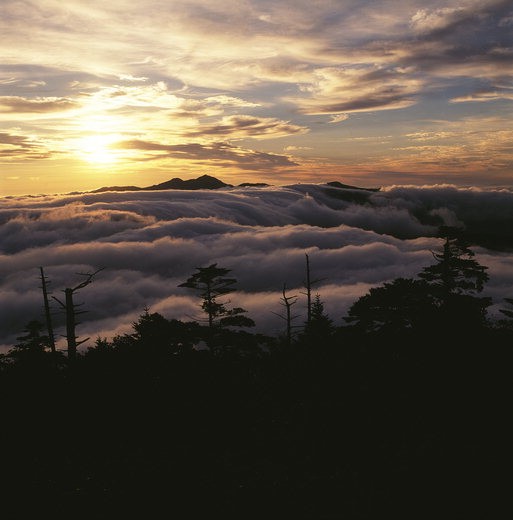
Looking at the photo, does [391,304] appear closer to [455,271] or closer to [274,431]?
[455,271]

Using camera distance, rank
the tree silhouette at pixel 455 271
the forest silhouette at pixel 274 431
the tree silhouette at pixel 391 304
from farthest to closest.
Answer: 1. the tree silhouette at pixel 391 304
2. the tree silhouette at pixel 455 271
3. the forest silhouette at pixel 274 431

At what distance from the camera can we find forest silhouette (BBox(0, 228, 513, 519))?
10.4 meters

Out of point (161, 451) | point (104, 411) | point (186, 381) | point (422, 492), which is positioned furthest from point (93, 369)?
point (422, 492)

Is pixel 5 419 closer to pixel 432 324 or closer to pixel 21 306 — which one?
pixel 432 324

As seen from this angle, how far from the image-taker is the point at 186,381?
54.3 feet

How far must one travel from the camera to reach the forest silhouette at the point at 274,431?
34.1ft

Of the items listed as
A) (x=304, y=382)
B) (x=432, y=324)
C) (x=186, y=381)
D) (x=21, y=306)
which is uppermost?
(x=432, y=324)

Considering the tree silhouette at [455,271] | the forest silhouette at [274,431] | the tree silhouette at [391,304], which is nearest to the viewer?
the forest silhouette at [274,431]

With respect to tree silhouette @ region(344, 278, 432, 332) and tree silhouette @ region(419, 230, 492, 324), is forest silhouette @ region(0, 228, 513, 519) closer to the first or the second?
tree silhouette @ region(419, 230, 492, 324)

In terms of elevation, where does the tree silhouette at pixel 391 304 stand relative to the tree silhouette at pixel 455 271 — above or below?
below

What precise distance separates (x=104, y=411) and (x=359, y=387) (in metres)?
8.76

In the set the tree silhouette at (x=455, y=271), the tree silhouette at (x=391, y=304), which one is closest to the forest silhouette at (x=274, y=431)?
the tree silhouette at (x=455, y=271)

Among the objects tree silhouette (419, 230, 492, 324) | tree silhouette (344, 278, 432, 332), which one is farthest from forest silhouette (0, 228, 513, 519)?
tree silhouette (344, 278, 432, 332)

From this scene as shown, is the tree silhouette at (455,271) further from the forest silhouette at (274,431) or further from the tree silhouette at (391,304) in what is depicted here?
the forest silhouette at (274,431)
